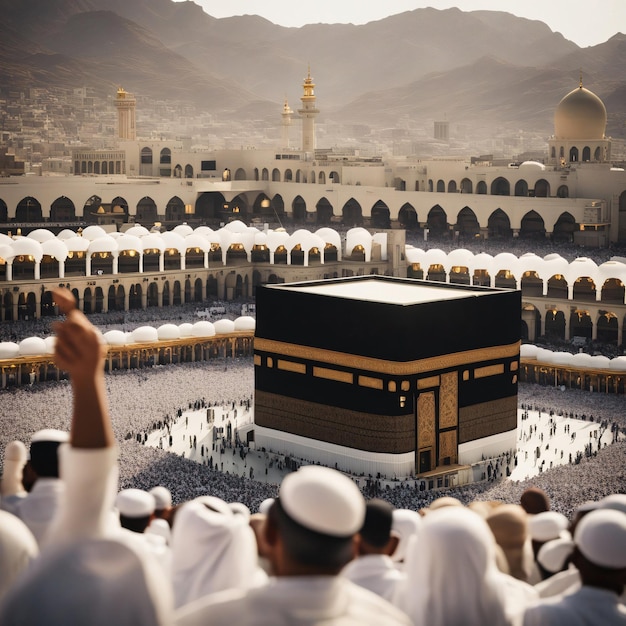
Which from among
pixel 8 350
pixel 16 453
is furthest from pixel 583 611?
pixel 8 350

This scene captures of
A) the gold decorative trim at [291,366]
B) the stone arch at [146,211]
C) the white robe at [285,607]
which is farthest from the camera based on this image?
the stone arch at [146,211]

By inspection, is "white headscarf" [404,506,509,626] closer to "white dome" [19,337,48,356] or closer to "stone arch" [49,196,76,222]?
"white dome" [19,337,48,356]

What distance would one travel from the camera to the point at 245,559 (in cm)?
562

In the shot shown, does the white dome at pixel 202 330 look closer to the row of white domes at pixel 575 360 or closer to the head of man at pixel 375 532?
Answer: the row of white domes at pixel 575 360

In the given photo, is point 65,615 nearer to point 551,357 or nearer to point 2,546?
point 2,546

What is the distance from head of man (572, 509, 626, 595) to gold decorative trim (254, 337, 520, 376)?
1625cm

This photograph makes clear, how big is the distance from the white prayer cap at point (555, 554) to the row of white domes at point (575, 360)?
21755mm

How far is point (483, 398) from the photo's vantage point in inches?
882

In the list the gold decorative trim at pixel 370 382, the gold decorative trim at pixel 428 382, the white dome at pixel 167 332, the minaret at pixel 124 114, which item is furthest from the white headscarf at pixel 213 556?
the minaret at pixel 124 114

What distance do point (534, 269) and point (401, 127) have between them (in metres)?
142

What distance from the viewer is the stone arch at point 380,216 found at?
5225 centimetres

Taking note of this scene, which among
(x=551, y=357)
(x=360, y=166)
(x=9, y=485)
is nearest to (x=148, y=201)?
(x=360, y=166)

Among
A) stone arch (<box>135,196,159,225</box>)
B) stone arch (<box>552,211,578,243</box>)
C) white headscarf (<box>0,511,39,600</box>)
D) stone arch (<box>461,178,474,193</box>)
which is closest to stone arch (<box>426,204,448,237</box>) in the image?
stone arch (<box>461,178,474,193</box>)

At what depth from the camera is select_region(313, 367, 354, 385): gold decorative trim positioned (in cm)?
2166
